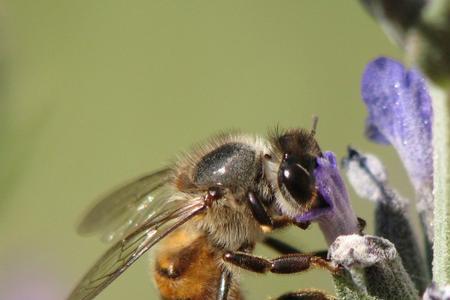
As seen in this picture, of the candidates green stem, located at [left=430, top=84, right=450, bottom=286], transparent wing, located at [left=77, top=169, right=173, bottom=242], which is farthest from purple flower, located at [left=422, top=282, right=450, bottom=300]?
transparent wing, located at [left=77, top=169, right=173, bottom=242]

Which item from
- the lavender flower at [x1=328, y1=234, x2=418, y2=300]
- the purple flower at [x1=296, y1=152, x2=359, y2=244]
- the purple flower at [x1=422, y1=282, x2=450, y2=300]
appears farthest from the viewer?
the purple flower at [x1=296, y1=152, x2=359, y2=244]

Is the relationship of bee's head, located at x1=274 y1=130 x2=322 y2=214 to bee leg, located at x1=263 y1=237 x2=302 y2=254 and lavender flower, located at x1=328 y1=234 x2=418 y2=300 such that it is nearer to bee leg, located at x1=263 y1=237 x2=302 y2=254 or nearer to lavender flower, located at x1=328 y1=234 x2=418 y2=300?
lavender flower, located at x1=328 y1=234 x2=418 y2=300

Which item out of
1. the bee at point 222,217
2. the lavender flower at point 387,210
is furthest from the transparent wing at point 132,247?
the lavender flower at point 387,210

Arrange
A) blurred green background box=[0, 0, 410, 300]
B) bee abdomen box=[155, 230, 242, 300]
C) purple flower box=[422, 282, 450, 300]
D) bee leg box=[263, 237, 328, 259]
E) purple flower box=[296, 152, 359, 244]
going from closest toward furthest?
purple flower box=[422, 282, 450, 300] → purple flower box=[296, 152, 359, 244] → bee abdomen box=[155, 230, 242, 300] → bee leg box=[263, 237, 328, 259] → blurred green background box=[0, 0, 410, 300]

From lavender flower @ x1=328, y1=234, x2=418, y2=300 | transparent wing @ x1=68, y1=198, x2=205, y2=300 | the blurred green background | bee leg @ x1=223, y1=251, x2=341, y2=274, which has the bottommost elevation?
lavender flower @ x1=328, y1=234, x2=418, y2=300

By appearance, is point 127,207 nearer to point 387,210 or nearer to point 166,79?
point 387,210

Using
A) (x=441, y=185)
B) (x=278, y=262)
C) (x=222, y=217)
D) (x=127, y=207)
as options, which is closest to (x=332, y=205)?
(x=278, y=262)
